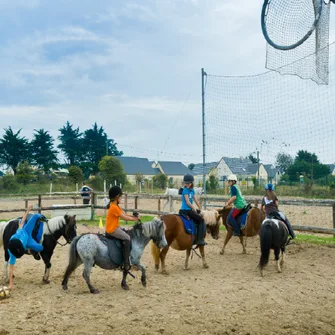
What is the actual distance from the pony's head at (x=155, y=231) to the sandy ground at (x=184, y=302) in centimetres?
75

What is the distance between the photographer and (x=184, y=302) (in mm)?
5336

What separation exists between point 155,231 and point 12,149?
45.4 meters

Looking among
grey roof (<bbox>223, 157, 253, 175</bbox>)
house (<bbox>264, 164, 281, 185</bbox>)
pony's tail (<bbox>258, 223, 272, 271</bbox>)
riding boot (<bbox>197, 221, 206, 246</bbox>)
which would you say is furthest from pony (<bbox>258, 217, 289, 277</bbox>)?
grey roof (<bbox>223, 157, 253, 175</bbox>)

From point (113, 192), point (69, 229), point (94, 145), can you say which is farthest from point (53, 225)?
point (94, 145)

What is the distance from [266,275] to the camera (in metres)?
6.99

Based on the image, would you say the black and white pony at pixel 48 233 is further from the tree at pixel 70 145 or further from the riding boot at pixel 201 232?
the tree at pixel 70 145

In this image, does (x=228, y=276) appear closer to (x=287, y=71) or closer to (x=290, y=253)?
(x=290, y=253)

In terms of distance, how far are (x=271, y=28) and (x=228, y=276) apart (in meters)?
5.11

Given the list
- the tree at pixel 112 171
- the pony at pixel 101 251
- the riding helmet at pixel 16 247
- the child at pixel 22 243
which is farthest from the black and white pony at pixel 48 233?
the tree at pixel 112 171

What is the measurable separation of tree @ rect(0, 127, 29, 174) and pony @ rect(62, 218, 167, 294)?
148 ft

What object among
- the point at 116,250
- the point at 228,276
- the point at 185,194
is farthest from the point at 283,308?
the point at 185,194

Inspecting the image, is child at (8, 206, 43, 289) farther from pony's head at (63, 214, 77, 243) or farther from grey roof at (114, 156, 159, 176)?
grey roof at (114, 156, 159, 176)

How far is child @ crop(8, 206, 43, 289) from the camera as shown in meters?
5.91

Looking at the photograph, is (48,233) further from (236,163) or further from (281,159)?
(281,159)
